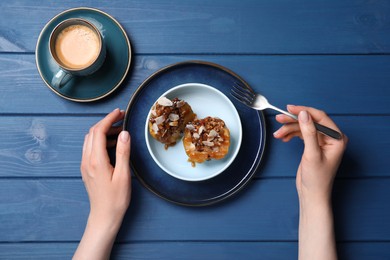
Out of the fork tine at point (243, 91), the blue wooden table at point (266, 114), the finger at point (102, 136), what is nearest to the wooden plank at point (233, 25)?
the blue wooden table at point (266, 114)

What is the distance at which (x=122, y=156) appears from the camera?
1078 mm

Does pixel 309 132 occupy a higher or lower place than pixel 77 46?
lower

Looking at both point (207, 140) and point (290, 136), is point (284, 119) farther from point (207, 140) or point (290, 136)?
point (207, 140)

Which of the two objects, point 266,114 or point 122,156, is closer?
point 122,156

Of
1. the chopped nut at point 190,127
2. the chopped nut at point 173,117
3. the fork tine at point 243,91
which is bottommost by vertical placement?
the chopped nut at point 190,127

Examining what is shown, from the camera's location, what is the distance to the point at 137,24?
3.91 ft

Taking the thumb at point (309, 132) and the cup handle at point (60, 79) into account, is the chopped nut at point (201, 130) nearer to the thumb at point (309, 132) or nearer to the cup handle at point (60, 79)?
the thumb at point (309, 132)

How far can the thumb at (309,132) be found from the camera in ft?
3.28

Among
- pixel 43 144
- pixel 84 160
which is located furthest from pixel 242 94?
pixel 43 144

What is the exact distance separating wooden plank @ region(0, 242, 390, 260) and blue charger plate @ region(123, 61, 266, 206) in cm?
14

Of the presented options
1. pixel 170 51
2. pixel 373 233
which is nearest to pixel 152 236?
pixel 170 51

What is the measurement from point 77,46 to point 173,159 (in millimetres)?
378

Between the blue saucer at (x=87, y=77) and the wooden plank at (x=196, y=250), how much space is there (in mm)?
407

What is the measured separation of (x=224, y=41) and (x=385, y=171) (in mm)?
567
